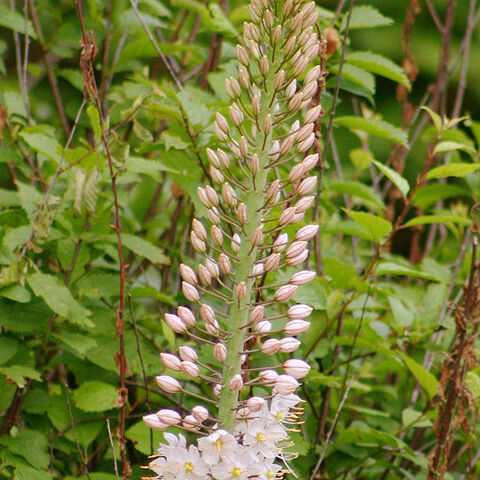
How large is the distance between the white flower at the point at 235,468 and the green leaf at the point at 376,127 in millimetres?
1368

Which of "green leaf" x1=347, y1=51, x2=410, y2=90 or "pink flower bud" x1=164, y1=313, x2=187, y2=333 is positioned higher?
"green leaf" x1=347, y1=51, x2=410, y2=90

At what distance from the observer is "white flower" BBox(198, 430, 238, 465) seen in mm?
1665

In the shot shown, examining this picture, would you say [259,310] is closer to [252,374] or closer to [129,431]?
[252,374]

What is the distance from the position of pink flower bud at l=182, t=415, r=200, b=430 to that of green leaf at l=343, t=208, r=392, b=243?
97 centimetres

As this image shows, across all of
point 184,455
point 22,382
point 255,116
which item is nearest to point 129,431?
point 22,382

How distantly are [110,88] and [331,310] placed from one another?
5.64 ft

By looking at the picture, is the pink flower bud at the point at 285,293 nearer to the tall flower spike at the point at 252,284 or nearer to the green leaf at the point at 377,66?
the tall flower spike at the point at 252,284

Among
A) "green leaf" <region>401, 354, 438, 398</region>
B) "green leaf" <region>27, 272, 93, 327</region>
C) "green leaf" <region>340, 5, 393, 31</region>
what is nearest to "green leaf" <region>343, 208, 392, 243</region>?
"green leaf" <region>401, 354, 438, 398</region>

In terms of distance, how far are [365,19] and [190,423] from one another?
1858mm

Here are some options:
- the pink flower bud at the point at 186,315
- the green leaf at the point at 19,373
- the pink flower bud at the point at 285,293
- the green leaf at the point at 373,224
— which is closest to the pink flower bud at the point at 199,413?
the pink flower bud at the point at 186,315

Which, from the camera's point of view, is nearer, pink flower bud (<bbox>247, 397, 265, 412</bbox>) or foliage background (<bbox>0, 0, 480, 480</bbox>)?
pink flower bud (<bbox>247, 397, 265, 412</bbox>)

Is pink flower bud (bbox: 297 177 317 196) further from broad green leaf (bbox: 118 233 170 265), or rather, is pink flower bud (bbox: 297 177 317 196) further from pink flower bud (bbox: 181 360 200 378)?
broad green leaf (bbox: 118 233 170 265)

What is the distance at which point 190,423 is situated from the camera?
1.71 meters

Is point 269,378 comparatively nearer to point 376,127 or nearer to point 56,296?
point 56,296
